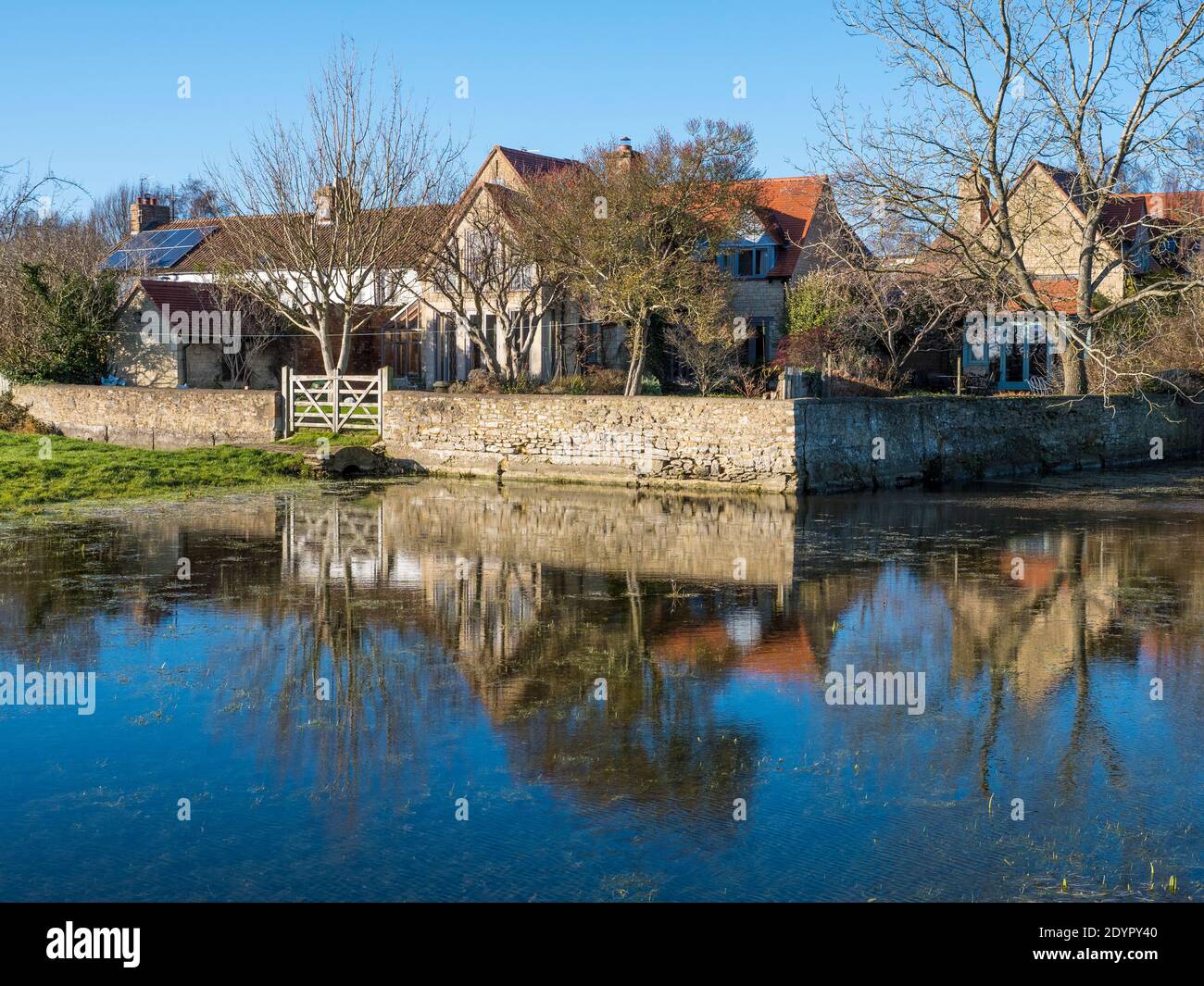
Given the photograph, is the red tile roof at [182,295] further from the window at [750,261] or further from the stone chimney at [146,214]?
the stone chimney at [146,214]

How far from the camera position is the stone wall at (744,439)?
73.6ft

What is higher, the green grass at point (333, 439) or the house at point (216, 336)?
the house at point (216, 336)

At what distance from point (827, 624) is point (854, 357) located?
79.1 feet

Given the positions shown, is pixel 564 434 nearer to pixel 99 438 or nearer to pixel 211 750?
pixel 99 438

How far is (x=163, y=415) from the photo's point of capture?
96.2 feet

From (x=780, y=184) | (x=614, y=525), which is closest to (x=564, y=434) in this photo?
(x=614, y=525)

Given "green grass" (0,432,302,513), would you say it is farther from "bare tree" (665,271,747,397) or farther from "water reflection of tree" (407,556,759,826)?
"bare tree" (665,271,747,397)

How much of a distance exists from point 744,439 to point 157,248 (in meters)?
32.8

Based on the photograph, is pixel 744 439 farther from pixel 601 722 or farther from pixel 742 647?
pixel 601 722

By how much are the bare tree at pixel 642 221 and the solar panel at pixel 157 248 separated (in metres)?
18.9

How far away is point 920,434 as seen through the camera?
24578 millimetres

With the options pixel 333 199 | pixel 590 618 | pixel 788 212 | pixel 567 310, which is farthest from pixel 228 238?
pixel 590 618
